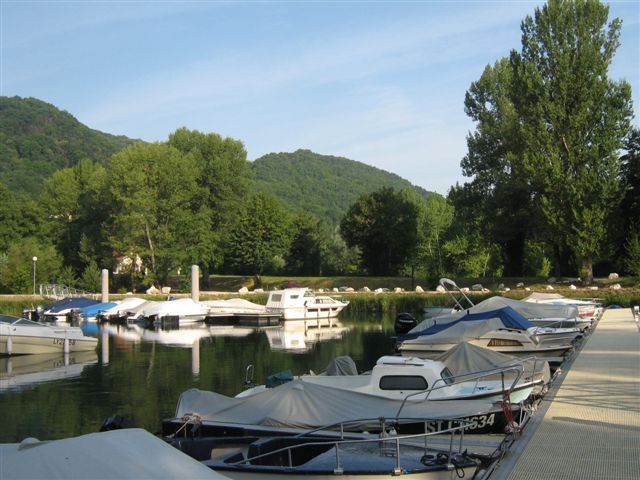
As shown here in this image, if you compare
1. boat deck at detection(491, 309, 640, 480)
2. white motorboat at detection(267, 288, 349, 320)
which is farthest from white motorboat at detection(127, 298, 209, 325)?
boat deck at detection(491, 309, 640, 480)

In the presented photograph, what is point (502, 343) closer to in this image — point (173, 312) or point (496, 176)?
point (173, 312)

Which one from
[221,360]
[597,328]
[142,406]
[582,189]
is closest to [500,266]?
[582,189]

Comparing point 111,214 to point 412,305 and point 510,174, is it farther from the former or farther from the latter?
point 510,174

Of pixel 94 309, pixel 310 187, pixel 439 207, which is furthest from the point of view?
pixel 310 187

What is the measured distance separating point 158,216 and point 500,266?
127 feet

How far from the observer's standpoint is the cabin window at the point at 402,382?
17.2 m

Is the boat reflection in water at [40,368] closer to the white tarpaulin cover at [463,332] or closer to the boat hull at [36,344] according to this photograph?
the boat hull at [36,344]

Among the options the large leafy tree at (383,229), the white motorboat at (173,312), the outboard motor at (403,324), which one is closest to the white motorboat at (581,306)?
the outboard motor at (403,324)

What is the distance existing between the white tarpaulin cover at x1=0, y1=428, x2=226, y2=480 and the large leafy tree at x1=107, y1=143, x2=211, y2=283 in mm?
69050

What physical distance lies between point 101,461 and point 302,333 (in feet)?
141

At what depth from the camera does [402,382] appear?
1727 centimetres

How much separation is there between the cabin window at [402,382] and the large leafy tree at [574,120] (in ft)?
141

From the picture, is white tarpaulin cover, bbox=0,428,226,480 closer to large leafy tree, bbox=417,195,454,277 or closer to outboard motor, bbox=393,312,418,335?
outboard motor, bbox=393,312,418,335

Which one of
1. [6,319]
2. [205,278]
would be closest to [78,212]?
[205,278]
